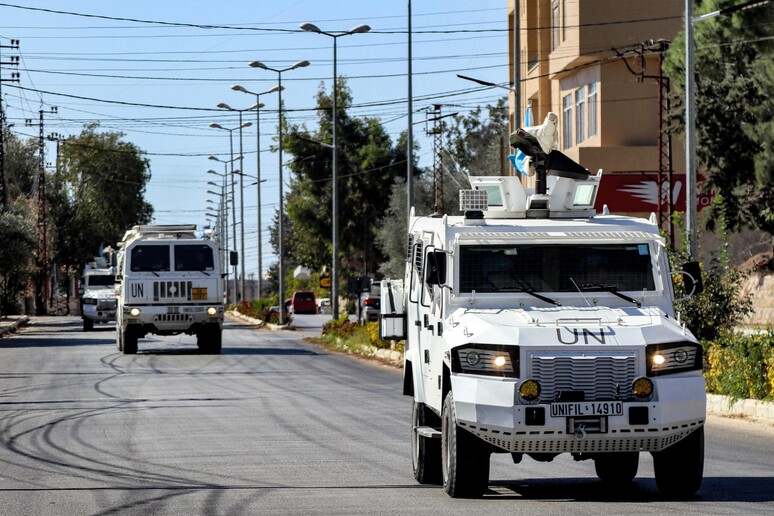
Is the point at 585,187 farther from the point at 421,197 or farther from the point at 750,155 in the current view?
the point at 421,197

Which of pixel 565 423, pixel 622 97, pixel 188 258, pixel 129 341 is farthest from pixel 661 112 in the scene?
pixel 565 423

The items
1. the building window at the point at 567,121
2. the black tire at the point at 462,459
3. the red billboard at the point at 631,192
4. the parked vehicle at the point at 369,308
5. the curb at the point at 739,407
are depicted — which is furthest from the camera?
the parked vehicle at the point at 369,308

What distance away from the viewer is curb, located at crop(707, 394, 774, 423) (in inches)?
733

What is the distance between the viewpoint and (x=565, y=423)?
1037 centimetres

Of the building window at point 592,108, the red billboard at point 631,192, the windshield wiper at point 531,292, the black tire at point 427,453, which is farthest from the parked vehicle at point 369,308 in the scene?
the windshield wiper at point 531,292

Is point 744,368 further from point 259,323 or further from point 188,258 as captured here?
point 259,323

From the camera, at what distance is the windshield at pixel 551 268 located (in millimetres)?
11797

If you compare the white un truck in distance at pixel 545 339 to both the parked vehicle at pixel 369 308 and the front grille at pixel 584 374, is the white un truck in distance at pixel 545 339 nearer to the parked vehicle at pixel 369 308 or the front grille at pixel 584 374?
the front grille at pixel 584 374

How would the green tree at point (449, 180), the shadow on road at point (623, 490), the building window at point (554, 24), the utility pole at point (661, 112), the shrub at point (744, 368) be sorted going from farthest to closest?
the green tree at point (449, 180)
the building window at point (554, 24)
the utility pole at point (661, 112)
the shrub at point (744, 368)
the shadow on road at point (623, 490)

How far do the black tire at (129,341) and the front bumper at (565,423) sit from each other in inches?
1053

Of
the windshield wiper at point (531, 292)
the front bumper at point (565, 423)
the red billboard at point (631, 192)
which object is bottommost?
the front bumper at point (565, 423)

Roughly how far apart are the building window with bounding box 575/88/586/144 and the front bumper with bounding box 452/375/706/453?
42558 mm

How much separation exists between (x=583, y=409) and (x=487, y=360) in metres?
0.79

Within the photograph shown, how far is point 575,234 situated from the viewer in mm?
12008
